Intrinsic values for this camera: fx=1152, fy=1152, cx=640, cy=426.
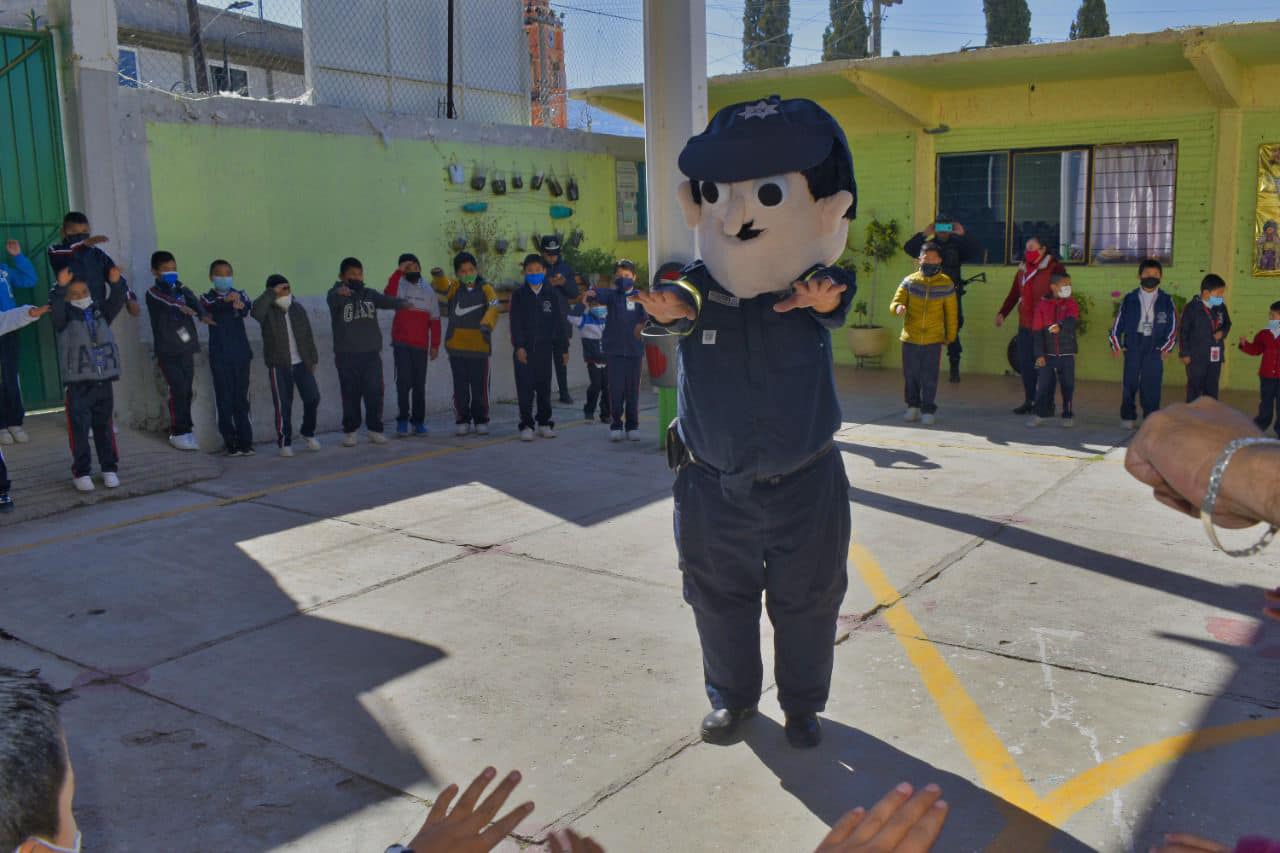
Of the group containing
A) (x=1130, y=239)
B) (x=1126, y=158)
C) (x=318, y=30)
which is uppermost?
(x=318, y=30)

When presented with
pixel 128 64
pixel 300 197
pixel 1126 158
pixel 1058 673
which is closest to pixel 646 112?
pixel 300 197

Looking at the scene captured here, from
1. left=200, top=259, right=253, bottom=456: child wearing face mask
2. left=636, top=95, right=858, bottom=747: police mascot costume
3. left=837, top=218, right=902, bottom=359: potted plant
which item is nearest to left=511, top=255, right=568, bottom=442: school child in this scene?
left=200, top=259, right=253, bottom=456: child wearing face mask

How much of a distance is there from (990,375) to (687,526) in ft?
36.4

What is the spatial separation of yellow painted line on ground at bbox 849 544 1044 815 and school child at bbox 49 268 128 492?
5.65 metres

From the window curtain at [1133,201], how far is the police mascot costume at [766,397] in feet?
34.1

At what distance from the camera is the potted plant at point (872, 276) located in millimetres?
15031

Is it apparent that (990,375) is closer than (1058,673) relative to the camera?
No

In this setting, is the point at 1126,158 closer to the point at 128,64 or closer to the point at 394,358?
the point at 394,358

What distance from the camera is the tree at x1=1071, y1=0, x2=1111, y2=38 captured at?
117 feet

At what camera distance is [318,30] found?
43.8 ft

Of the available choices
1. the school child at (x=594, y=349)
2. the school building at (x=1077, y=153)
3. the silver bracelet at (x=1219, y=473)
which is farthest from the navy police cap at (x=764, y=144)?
the school building at (x=1077, y=153)

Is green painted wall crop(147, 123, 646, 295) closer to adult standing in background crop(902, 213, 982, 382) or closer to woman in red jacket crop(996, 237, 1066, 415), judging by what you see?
adult standing in background crop(902, 213, 982, 382)

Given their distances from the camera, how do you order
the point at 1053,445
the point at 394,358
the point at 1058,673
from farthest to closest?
the point at 394,358
the point at 1053,445
the point at 1058,673

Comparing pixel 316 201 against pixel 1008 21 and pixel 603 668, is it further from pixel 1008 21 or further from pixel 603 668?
pixel 1008 21
